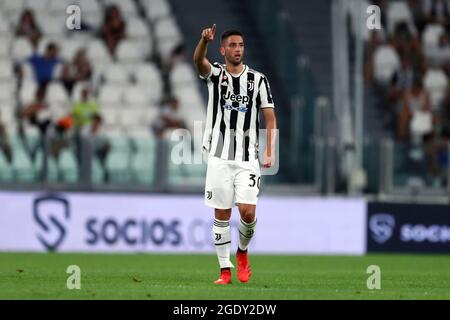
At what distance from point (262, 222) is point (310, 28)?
6068 millimetres

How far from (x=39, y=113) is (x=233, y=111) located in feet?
32.2

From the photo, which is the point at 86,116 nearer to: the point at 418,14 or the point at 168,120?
the point at 168,120

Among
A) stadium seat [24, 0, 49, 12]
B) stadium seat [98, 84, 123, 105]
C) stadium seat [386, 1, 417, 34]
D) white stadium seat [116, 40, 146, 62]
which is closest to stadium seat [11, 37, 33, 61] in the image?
stadium seat [24, 0, 49, 12]

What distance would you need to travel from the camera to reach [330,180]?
21578 millimetres

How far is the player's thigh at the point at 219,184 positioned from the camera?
12.2 m

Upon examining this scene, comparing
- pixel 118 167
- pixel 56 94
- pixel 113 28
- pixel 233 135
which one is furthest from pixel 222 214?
pixel 113 28

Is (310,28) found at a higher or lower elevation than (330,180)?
higher

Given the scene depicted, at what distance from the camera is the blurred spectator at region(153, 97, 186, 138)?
22219 mm

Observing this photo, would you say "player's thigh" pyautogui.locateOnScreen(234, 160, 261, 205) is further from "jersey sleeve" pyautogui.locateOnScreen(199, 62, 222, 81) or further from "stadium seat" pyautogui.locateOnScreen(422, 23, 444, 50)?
"stadium seat" pyautogui.locateOnScreen(422, 23, 444, 50)

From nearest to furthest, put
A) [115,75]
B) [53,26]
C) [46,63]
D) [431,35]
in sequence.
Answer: [46,63] → [115,75] → [53,26] → [431,35]

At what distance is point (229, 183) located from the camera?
1219 cm

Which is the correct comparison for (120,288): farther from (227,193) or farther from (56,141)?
(56,141)

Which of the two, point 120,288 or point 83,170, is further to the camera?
point 83,170
